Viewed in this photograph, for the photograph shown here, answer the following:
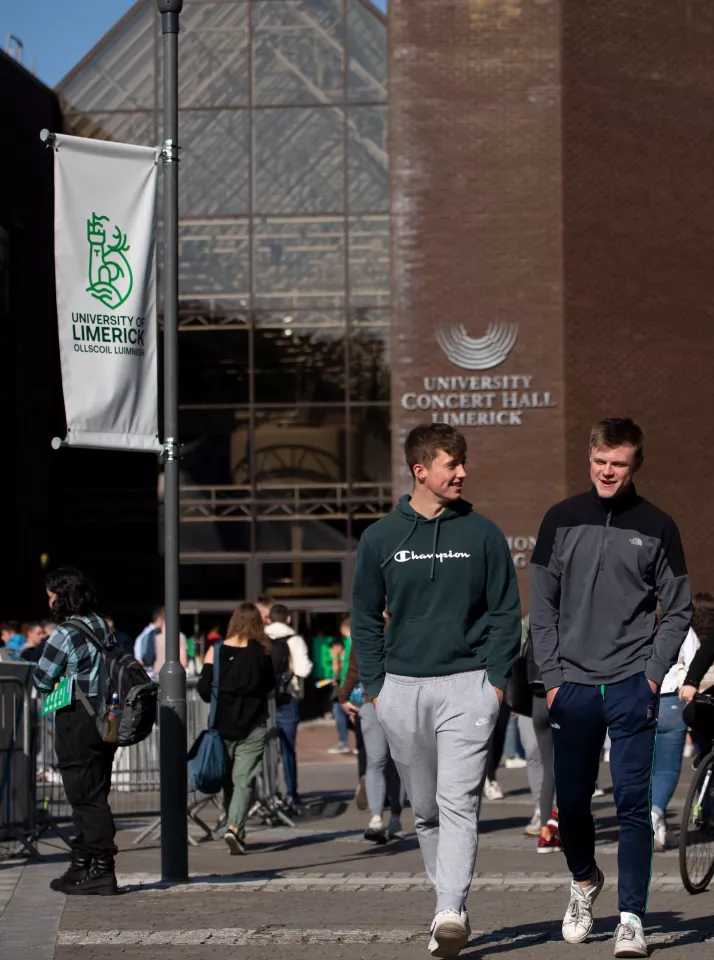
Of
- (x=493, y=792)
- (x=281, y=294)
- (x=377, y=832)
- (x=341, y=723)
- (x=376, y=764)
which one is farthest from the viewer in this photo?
(x=281, y=294)

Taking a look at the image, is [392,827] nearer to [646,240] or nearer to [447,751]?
[447,751]

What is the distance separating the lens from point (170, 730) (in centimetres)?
914

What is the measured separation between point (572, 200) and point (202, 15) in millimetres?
8276

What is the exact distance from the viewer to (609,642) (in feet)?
21.0

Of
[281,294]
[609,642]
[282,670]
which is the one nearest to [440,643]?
[609,642]

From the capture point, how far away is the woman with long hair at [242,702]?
11391mm

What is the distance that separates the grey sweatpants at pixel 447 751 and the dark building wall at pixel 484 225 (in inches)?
933

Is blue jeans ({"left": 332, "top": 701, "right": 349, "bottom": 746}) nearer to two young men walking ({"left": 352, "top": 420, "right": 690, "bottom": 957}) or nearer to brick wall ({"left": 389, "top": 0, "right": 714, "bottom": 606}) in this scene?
brick wall ({"left": 389, "top": 0, "right": 714, "bottom": 606})

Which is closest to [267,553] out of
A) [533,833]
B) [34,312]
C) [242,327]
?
[242,327]

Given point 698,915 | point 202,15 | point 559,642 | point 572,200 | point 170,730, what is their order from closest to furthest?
point 559,642 → point 698,915 → point 170,730 → point 572,200 → point 202,15

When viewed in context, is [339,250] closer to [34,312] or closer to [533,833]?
[34,312]

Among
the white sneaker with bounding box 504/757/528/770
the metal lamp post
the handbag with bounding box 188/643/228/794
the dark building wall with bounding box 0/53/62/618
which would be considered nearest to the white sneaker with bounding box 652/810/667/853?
the handbag with bounding box 188/643/228/794

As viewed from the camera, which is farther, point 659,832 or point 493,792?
point 493,792

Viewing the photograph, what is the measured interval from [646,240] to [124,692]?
77.3 ft
